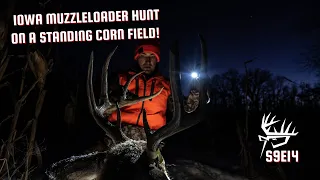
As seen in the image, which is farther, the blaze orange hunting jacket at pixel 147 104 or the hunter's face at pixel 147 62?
the hunter's face at pixel 147 62

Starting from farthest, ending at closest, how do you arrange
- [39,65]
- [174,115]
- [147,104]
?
[147,104]
[39,65]
[174,115]

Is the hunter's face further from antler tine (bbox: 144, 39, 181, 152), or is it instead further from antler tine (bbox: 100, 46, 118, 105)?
antler tine (bbox: 144, 39, 181, 152)

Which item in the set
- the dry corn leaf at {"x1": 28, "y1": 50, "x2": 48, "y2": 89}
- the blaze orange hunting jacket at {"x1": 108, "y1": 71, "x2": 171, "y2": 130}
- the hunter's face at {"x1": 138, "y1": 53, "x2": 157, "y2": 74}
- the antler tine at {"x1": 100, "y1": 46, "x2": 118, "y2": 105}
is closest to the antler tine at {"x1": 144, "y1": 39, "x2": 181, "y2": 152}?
the antler tine at {"x1": 100, "y1": 46, "x2": 118, "y2": 105}

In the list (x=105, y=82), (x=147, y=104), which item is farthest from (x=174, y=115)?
(x=147, y=104)

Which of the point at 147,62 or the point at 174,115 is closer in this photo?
the point at 174,115

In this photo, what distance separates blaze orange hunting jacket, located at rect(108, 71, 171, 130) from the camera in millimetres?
4090

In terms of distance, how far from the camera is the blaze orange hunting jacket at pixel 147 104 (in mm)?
→ 4090

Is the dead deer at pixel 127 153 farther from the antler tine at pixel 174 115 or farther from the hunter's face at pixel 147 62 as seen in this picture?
the hunter's face at pixel 147 62

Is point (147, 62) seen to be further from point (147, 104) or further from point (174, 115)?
point (174, 115)

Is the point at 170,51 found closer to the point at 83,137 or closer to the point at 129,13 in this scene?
the point at 129,13

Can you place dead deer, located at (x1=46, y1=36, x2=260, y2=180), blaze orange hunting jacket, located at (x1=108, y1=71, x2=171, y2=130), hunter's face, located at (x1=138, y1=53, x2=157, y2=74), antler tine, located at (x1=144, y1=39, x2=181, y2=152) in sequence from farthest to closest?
hunter's face, located at (x1=138, y1=53, x2=157, y2=74)
blaze orange hunting jacket, located at (x1=108, y1=71, x2=171, y2=130)
dead deer, located at (x1=46, y1=36, x2=260, y2=180)
antler tine, located at (x1=144, y1=39, x2=181, y2=152)

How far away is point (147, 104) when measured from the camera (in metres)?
4.19

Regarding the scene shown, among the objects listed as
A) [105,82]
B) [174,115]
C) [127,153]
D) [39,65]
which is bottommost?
[127,153]

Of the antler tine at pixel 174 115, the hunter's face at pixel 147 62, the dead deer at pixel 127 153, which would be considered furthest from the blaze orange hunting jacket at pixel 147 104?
the antler tine at pixel 174 115
